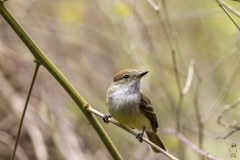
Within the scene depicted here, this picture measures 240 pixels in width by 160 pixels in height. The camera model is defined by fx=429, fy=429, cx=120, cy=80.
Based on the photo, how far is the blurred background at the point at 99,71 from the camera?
4.46 meters

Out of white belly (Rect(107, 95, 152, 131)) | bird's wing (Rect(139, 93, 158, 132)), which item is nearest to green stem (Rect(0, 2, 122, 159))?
white belly (Rect(107, 95, 152, 131))

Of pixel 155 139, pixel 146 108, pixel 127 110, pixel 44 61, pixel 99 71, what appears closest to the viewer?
pixel 44 61

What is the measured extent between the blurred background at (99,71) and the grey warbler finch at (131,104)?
1.79 ft

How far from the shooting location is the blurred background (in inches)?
175

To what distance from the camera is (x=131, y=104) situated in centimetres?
350

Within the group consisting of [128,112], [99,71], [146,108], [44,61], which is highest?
[99,71]

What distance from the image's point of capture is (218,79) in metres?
5.82

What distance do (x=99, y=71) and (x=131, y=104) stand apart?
217 cm

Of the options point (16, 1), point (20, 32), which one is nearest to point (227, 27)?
point (16, 1)

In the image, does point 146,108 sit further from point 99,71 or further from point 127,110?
point 99,71

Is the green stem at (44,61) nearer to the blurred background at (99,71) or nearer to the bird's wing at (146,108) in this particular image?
the bird's wing at (146,108)

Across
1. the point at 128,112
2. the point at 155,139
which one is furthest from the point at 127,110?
the point at 155,139

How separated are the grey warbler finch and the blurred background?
54cm

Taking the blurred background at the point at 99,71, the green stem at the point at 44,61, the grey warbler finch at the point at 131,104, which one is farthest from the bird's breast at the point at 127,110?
the green stem at the point at 44,61
